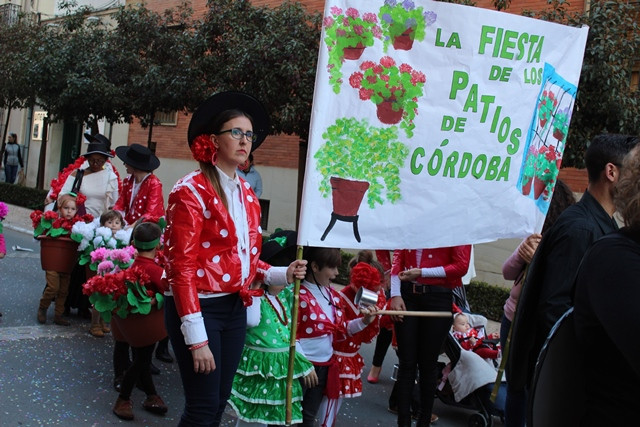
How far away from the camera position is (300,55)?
38.1 feet

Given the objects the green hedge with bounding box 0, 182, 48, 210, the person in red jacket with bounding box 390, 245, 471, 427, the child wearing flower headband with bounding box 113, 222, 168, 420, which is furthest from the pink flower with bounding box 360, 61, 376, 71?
the green hedge with bounding box 0, 182, 48, 210

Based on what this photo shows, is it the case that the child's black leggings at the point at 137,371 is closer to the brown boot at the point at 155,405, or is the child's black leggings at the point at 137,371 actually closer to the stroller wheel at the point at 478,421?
the brown boot at the point at 155,405

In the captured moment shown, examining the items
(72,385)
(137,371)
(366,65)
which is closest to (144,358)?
(137,371)

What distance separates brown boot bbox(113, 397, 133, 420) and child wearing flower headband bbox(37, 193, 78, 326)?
8.64ft

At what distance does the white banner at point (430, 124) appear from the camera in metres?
3.45

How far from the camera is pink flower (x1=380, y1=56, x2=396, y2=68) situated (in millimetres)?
3542

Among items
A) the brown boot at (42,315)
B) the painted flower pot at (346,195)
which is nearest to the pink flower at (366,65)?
the painted flower pot at (346,195)

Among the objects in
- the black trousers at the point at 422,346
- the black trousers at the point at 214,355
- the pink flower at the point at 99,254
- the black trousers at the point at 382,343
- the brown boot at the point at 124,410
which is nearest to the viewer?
the black trousers at the point at 214,355

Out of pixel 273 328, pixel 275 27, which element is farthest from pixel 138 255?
pixel 275 27

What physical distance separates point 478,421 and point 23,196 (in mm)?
19994

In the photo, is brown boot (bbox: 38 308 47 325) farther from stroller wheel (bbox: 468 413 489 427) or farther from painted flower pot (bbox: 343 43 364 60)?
painted flower pot (bbox: 343 43 364 60)

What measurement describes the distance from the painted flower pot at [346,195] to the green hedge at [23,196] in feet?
62.5

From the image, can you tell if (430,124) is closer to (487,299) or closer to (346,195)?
(346,195)

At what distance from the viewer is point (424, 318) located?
4.90 m
